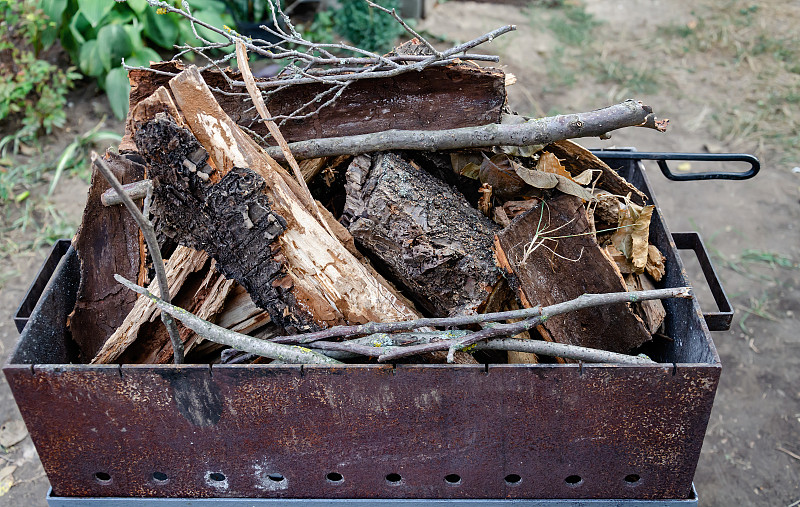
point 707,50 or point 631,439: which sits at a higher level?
point 631,439

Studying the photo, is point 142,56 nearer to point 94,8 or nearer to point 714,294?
point 94,8

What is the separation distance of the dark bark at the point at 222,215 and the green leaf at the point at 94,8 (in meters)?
3.85

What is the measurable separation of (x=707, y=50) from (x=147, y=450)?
6.49 metres

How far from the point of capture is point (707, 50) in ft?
20.7

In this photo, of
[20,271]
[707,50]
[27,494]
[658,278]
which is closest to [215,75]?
[658,278]

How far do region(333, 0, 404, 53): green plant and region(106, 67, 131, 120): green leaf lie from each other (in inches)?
80.4

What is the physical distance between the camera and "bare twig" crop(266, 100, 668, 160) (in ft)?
6.23

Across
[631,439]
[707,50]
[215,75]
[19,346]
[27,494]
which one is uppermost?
[215,75]

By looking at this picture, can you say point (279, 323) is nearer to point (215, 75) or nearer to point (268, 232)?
point (268, 232)

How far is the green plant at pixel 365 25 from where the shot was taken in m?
5.71

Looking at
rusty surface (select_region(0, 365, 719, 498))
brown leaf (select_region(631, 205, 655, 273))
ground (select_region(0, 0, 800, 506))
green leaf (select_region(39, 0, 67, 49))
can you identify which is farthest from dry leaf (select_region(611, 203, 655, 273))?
green leaf (select_region(39, 0, 67, 49))

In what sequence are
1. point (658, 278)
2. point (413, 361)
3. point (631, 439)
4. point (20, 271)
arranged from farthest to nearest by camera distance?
point (20, 271) < point (658, 278) < point (413, 361) < point (631, 439)

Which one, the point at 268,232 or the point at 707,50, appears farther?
the point at 707,50

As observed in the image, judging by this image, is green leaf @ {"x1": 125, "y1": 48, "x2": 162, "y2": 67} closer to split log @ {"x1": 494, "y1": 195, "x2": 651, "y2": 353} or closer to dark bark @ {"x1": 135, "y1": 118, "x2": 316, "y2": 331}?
dark bark @ {"x1": 135, "y1": 118, "x2": 316, "y2": 331}
